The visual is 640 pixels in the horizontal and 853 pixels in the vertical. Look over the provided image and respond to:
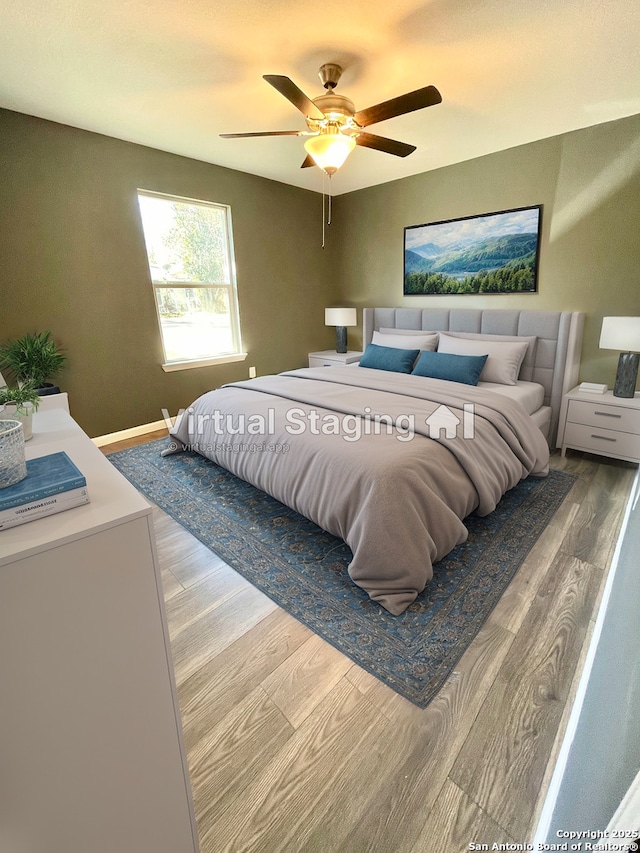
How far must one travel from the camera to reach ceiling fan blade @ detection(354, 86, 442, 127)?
1.87 metres

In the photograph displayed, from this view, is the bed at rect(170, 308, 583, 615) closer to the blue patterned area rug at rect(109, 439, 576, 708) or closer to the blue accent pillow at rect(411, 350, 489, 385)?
the blue accent pillow at rect(411, 350, 489, 385)

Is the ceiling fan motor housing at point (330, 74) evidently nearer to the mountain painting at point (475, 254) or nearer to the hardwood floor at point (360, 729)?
the mountain painting at point (475, 254)

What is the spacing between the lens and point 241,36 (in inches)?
78.0

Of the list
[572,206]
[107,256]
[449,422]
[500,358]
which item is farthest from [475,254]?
[107,256]

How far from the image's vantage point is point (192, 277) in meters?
4.00

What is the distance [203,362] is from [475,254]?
116 inches

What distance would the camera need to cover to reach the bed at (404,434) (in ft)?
5.74

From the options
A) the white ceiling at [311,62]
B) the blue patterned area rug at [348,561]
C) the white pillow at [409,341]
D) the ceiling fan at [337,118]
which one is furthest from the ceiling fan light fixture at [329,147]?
the blue patterned area rug at [348,561]

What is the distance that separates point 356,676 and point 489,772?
1.56 ft

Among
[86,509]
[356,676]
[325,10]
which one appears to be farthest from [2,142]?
[356,676]

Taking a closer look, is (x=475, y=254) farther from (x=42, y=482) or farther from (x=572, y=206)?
(x=42, y=482)

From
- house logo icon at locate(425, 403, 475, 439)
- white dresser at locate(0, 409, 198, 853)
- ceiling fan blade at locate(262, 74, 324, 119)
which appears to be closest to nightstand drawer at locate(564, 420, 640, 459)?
house logo icon at locate(425, 403, 475, 439)

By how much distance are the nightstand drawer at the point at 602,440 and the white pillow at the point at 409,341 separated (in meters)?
1.37

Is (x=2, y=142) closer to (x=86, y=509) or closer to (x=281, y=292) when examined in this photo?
(x=281, y=292)
